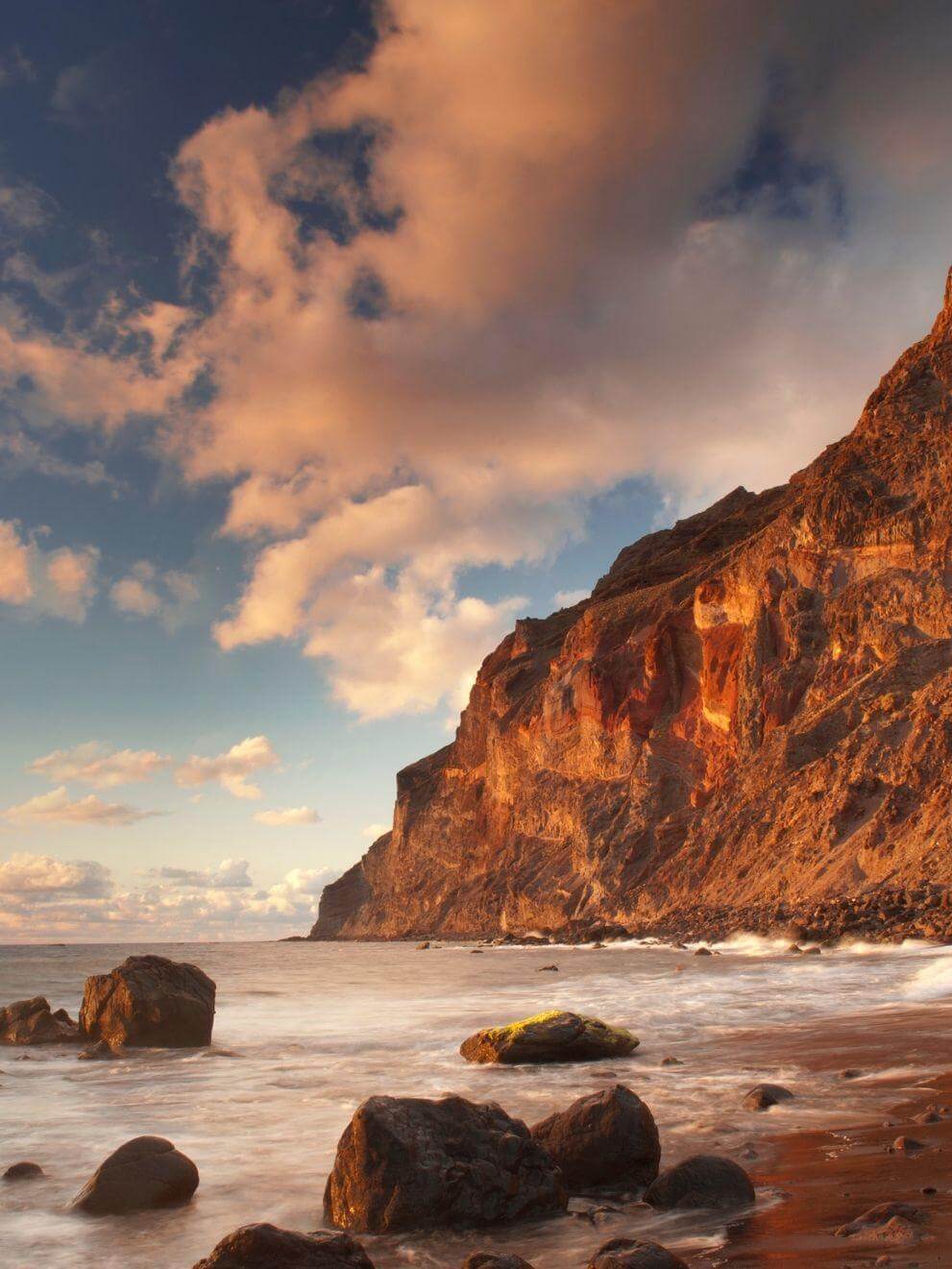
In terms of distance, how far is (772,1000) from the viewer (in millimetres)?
18031

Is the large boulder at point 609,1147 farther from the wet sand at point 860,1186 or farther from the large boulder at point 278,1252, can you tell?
the large boulder at point 278,1252

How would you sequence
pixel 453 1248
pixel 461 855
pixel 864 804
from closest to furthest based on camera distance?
pixel 453 1248 < pixel 864 804 < pixel 461 855

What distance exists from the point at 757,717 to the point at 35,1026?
4789cm

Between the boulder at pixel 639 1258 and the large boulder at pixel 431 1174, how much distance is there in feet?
5.47

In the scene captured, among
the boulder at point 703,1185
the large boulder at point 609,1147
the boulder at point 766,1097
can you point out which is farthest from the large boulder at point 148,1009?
the boulder at point 703,1185

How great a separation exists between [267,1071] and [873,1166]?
9647mm

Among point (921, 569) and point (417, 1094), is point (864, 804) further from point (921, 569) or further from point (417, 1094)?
point (417, 1094)

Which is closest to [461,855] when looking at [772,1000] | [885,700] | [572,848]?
[572,848]

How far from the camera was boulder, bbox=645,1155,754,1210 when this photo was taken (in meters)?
5.95

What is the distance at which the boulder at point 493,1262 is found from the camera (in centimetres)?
461

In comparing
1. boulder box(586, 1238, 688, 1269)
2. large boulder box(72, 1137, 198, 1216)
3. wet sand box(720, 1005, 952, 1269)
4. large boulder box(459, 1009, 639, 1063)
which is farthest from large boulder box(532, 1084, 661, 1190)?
large boulder box(459, 1009, 639, 1063)

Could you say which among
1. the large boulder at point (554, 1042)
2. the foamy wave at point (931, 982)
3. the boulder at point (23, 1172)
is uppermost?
the boulder at point (23, 1172)

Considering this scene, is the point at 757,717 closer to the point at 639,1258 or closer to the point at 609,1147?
the point at 609,1147

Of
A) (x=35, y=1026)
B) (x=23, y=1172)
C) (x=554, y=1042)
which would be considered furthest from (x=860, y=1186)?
(x=35, y=1026)
